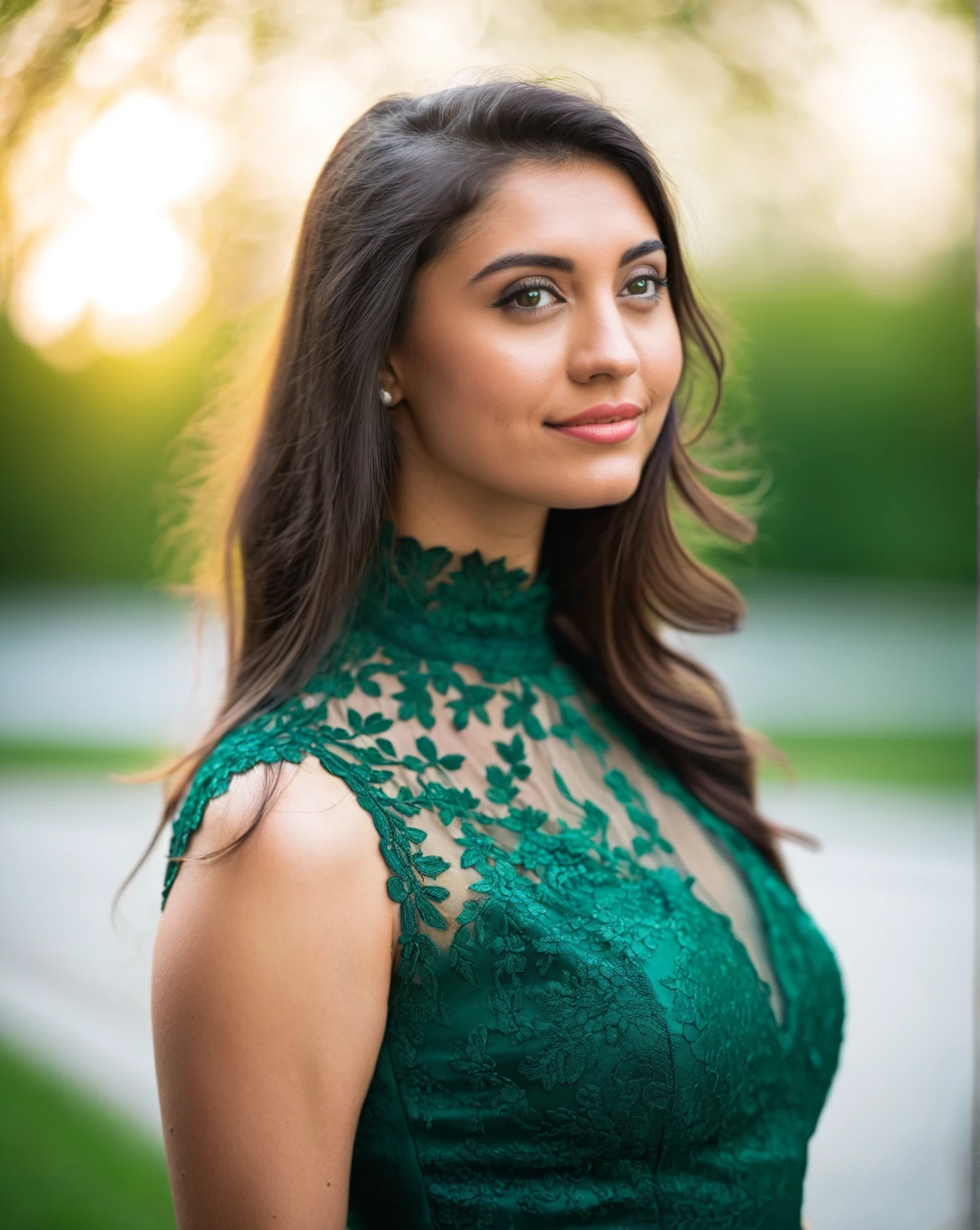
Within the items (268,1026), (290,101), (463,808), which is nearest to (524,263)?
(463,808)

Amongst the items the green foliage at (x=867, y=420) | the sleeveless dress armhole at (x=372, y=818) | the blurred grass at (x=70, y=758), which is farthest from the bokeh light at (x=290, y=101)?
the green foliage at (x=867, y=420)

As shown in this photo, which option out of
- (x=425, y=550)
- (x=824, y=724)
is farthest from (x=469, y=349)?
(x=824, y=724)

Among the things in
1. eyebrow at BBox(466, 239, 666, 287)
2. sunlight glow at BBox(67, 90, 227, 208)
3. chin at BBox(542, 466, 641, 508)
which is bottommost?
chin at BBox(542, 466, 641, 508)

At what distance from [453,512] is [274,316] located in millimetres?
512

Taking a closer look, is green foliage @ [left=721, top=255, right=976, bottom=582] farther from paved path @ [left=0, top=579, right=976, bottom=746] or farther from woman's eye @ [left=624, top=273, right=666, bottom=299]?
woman's eye @ [left=624, top=273, right=666, bottom=299]

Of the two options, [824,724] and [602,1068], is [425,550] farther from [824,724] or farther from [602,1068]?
[824,724]

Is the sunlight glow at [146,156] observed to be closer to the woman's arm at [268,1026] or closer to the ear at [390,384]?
the ear at [390,384]

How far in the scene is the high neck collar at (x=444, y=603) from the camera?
1.74m

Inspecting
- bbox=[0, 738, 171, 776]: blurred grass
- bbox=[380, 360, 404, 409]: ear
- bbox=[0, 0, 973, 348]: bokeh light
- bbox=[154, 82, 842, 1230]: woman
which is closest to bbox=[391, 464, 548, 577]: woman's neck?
bbox=[154, 82, 842, 1230]: woman

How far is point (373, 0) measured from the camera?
4.41 meters

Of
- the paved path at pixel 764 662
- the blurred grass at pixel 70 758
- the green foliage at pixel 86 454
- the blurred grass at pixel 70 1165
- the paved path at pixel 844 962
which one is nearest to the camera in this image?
the blurred grass at pixel 70 1165

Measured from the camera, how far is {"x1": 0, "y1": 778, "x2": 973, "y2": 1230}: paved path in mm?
4000

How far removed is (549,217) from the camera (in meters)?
1.59

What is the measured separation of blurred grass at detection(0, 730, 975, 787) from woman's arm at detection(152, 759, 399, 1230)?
628 centimetres
